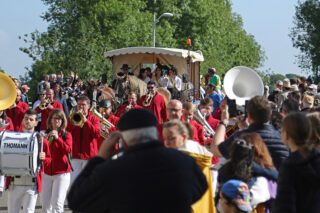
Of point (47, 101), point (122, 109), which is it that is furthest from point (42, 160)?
point (47, 101)


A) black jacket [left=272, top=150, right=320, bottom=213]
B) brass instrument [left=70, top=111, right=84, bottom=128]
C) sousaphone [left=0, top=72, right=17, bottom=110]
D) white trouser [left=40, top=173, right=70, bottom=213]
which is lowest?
white trouser [left=40, top=173, right=70, bottom=213]

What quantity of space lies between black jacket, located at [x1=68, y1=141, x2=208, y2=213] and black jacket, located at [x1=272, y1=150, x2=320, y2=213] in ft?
2.57

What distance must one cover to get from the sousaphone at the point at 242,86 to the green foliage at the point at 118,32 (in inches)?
937

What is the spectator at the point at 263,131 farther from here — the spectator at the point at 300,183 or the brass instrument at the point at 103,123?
the brass instrument at the point at 103,123

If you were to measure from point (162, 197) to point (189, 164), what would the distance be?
0.29m

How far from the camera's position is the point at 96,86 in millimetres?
17203

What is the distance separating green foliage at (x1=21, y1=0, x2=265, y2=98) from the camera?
111ft

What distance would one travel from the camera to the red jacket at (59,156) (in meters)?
8.48

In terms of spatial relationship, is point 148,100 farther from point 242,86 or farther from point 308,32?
A: point 308,32

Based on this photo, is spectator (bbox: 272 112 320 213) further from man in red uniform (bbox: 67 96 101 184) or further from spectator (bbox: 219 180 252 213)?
man in red uniform (bbox: 67 96 101 184)

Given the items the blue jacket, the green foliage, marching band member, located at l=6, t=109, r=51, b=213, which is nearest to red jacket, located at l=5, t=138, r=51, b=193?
marching band member, located at l=6, t=109, r=51, b=213

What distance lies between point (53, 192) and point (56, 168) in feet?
1.04

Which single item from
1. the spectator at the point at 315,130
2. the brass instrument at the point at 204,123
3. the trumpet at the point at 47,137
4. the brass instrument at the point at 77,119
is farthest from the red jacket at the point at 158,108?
the spectator at the point at 315,130

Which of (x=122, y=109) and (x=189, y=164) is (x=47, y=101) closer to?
(x=122, y=109)
